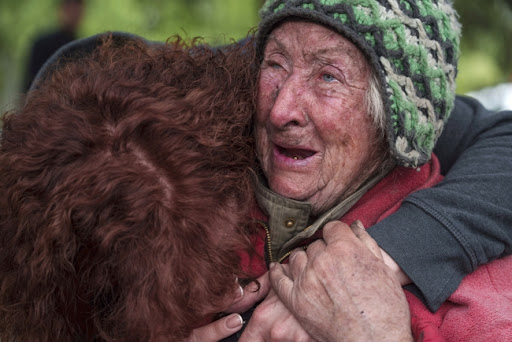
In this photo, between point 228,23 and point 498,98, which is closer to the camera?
point 498,98

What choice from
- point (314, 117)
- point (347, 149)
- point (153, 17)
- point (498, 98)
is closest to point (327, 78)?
point (314, 117)

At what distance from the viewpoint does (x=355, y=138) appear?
2.23 metres

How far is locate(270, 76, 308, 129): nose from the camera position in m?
2.17

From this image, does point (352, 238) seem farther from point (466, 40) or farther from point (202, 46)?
point (466, 40)

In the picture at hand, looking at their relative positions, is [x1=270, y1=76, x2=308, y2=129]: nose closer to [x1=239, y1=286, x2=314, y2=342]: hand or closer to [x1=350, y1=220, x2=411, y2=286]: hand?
[x1=350, y1=220, x2=411, y2=286]: hand

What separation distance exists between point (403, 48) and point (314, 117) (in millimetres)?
396

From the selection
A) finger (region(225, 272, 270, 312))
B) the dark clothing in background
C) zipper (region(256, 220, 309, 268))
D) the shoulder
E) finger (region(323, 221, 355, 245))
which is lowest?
the dark clothing in background

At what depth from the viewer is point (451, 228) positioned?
2.11 metres

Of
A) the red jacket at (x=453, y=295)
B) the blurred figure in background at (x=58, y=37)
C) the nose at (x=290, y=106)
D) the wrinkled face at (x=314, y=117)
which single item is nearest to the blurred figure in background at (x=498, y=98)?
the red jacket at (x=453, y=295)

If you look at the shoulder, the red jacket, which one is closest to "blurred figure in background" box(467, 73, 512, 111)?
the red jacket

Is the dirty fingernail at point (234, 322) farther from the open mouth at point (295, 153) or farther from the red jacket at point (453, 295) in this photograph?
the open mouth at point (295, 153)

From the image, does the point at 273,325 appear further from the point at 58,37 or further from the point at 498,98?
the point at 58,37

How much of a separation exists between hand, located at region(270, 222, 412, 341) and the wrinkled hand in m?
0.12

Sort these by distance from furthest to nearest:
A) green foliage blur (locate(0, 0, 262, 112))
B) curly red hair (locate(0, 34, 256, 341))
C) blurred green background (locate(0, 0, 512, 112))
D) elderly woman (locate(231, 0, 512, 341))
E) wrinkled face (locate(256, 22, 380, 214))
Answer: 1. green foliage blur (locate(0, 0, 262, 112))
2. blurred green background (locate(0, 0, 512, 112))
3. wrinkled face (locate(256, 22, 380, 214))
4. elderly woman (locate(231, 0, 512, 341))
5. curly red hair (locate(0, 34, 256, 341))
